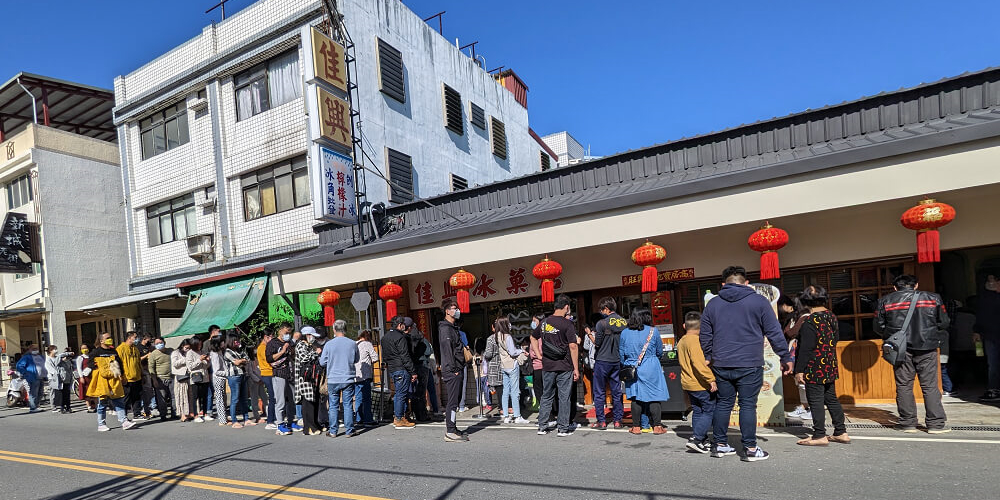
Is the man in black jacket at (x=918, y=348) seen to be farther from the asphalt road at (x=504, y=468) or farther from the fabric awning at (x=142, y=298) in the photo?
the fabric awning at (x=142, y=298)

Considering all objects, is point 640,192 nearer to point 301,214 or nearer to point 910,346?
point 910,346

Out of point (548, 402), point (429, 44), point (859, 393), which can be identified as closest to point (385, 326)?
point (548, 402)

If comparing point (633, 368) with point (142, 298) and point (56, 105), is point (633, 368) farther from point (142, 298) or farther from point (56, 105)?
point (56, 105)

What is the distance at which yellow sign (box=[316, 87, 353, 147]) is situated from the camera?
12.3 m

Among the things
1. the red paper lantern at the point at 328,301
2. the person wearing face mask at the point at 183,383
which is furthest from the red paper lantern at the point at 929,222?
the person wearing face mask at the point at 183,383

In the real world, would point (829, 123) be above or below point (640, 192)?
above

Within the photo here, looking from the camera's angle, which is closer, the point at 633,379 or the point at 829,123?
the point at 633,379

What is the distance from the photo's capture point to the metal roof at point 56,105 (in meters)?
19.2

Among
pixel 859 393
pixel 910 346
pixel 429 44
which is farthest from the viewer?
pixel 429 44

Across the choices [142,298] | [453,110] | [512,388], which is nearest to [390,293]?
[512,388]

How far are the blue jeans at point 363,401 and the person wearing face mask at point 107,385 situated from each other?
15.1 ft

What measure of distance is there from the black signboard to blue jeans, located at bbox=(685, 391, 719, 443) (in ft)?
72.0

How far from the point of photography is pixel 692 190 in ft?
25.3

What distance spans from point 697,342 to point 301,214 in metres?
11.2
